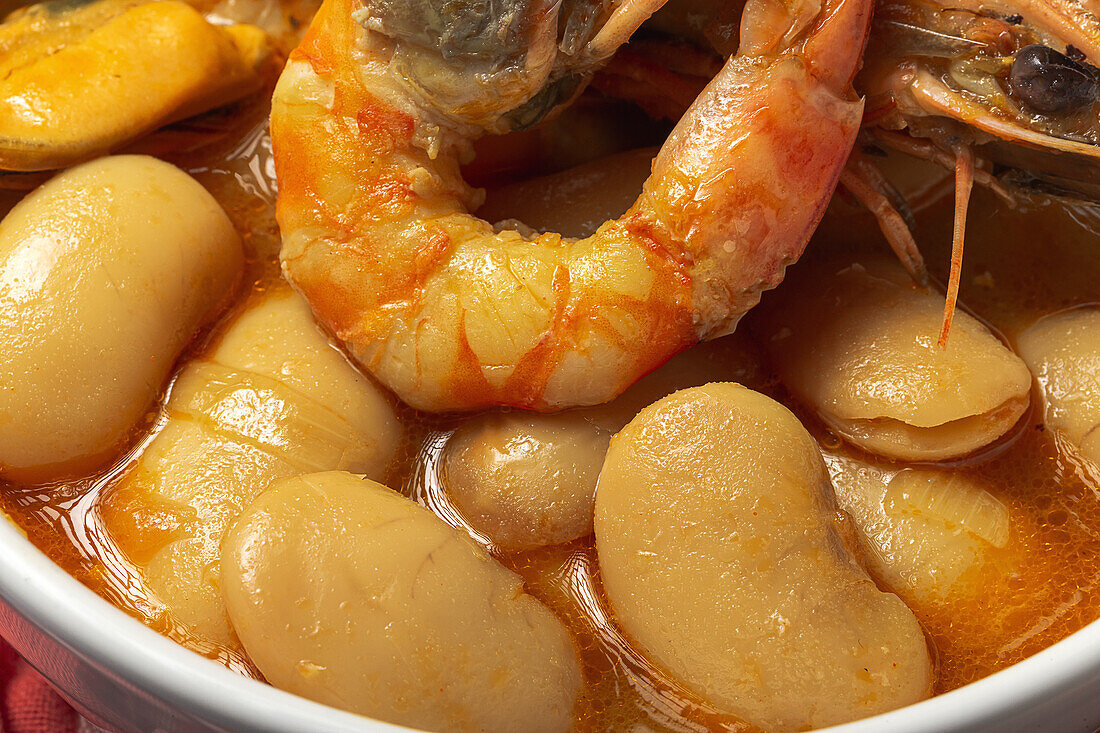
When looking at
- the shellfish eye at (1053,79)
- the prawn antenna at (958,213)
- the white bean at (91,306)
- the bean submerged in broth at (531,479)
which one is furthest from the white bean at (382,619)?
the shellfish eye at (1053,79)

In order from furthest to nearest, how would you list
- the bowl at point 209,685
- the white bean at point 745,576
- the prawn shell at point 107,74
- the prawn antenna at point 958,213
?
1. the prawn shell at point 107,74
2. the prawn antenna at point 958,213
3. the white bean at point 745,576
4. the bowl at point 209,685

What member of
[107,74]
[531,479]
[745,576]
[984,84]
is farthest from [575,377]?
[107,74]

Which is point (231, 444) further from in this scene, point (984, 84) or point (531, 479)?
point (984, 84)

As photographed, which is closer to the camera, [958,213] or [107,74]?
[958,213]

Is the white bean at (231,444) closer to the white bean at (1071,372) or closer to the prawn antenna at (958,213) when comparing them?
the prawn antenna at (958,213)

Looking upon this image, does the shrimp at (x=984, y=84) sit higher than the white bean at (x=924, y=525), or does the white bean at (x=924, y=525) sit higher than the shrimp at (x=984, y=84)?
the shrimp at (x=984, y=84)

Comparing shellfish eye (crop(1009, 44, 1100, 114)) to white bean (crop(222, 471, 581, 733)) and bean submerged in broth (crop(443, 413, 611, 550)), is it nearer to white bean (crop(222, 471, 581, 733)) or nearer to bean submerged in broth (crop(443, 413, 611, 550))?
bean submerged in broth (crop(443, 413, 611, 550))

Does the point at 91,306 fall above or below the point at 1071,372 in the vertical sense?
above

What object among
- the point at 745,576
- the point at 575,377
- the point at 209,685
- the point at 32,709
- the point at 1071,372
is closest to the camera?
the point at 209,685
